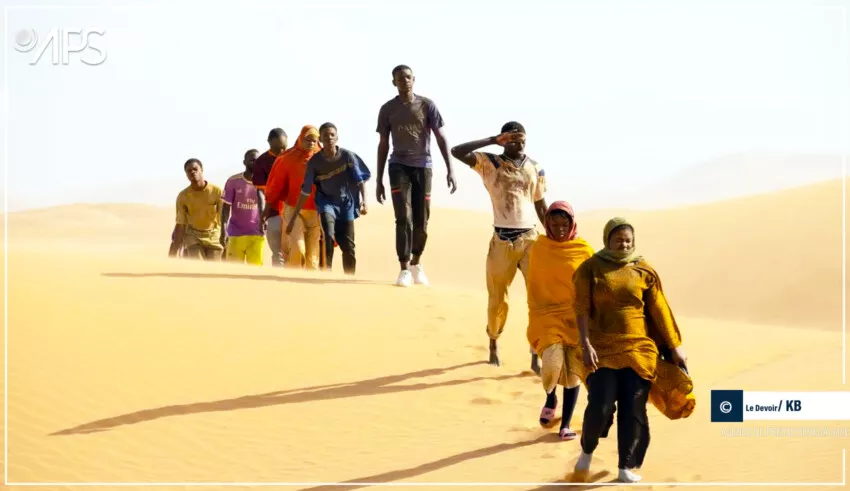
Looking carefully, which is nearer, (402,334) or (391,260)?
(402,334)

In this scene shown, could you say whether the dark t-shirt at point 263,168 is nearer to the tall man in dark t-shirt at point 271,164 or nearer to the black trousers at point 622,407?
the tall man in dark t-shirt at point 271,164

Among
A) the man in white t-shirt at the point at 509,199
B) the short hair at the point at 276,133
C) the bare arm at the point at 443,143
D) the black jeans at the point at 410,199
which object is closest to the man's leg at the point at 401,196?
the black jeans at the point at 410,199

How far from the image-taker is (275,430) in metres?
8.81

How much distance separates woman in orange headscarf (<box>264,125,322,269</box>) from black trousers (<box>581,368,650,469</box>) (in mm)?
6934

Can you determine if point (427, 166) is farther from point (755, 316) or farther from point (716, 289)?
point (716, 289)

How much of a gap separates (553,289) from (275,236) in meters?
7.07

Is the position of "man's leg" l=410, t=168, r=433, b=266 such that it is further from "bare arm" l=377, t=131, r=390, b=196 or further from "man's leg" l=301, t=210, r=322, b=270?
"man's leg" l=301, t=210, r=322, b=270

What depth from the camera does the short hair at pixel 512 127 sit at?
29.5 feet

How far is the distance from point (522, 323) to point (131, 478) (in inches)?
218

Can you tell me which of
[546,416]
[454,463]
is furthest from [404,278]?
[454,463]

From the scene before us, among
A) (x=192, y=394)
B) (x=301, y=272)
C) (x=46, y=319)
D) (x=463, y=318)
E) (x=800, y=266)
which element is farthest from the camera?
(x=800, y=266)

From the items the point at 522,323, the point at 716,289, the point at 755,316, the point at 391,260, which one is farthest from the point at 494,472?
the point at 391,260

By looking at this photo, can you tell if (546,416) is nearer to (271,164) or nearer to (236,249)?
(271,164)

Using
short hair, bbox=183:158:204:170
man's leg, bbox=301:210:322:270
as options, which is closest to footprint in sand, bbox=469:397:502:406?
man's leg, bbox=301:210:322:270
